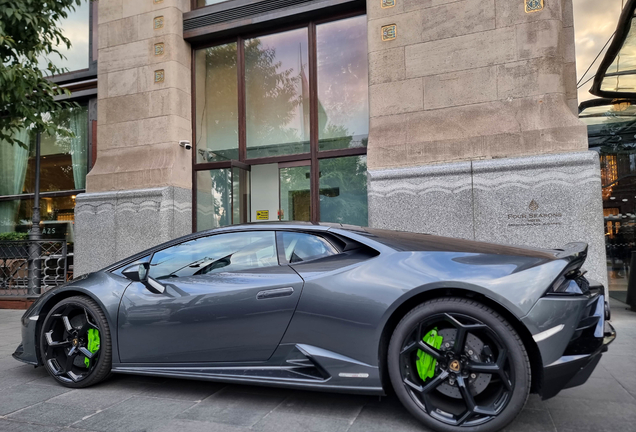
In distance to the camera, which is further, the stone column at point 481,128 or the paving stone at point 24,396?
the stone column at point 481,128

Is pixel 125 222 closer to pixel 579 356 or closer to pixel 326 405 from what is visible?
pixel 326 405

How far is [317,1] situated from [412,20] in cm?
225

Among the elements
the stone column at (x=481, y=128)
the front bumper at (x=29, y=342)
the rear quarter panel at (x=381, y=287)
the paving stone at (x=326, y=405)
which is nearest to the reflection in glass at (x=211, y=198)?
the stone column at (x=481, y=128)

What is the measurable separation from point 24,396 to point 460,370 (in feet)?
10.4

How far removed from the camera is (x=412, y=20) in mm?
7391

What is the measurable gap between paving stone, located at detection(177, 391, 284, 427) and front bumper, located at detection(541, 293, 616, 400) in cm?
170

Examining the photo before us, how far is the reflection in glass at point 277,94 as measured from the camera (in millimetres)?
9125

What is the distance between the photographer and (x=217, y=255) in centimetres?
335

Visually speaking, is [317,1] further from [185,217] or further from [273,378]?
[273,378]

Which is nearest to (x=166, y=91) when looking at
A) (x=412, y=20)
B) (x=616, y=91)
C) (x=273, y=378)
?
(x=412, y=20)

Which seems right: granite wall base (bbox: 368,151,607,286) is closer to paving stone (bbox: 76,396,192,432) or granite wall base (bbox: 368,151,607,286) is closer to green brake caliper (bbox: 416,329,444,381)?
green brake caliper (bbox: 416,329,444,381)

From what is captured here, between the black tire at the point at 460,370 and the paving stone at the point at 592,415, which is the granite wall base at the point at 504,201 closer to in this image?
the paving stone at the point at 592,415

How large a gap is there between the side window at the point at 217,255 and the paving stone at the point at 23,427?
1160 millimetres

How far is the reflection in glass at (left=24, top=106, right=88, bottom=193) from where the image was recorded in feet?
36.8
